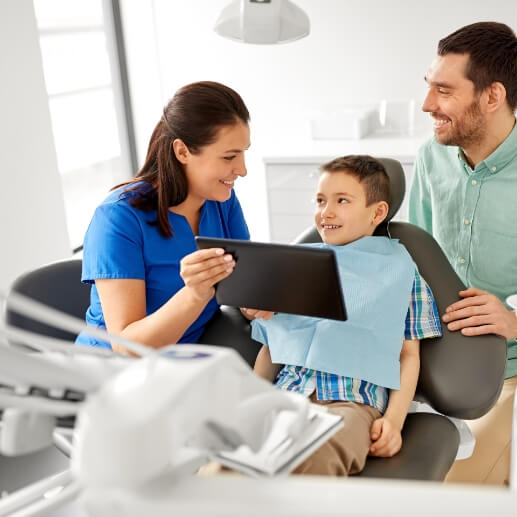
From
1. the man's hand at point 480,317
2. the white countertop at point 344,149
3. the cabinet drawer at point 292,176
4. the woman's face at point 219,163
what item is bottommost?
the cabinet drawer at point 292,176

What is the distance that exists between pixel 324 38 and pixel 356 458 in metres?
2.85

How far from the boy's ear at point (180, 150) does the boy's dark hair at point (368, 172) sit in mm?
327

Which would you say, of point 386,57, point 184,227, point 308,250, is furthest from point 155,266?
point 386,57

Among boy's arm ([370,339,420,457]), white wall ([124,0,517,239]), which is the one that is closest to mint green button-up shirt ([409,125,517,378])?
boy's arm ([370,339,420,457])

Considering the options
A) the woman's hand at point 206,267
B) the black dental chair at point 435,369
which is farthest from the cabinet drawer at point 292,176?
the woman's hand at point 206,267

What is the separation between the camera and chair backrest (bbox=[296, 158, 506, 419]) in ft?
4.99

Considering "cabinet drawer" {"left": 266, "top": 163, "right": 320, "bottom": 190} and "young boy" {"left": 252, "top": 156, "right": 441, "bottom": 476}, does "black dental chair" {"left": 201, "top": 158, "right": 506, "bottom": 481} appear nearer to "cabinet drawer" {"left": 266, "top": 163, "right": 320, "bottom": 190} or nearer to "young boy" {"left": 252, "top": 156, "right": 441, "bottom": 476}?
"young boy" {"left": 252, "top": 156, "right": 441, "bottom": 476}

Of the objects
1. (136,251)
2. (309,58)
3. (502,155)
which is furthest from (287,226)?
(136,251)

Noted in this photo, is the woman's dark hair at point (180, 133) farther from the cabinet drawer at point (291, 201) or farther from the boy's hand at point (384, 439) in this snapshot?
the cabinet drawer at point (291, 201)

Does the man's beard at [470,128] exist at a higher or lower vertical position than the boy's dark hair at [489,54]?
lower

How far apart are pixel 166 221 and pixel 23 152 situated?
5.68ft

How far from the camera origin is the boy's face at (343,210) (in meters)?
1.67

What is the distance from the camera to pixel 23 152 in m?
3.16

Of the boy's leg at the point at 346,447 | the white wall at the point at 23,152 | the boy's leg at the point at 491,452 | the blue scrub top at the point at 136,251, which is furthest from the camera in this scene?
the white wall at the point at 23,152
